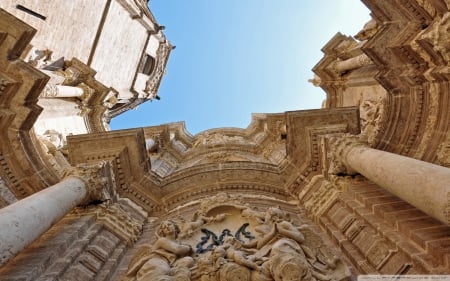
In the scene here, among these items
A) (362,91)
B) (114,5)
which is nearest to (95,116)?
(114,5)

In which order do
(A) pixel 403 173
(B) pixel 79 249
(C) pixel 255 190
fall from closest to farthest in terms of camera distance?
(A) pixel 403 173
(B) pixel 79 249
(C) pixel 255 190

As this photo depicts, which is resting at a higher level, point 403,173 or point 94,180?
point 403,173

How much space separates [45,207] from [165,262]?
2.20 metres

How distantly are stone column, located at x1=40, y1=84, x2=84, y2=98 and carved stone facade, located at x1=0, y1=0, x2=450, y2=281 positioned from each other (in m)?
0.11

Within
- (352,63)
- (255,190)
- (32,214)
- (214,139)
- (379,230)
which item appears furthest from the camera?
(214,139)

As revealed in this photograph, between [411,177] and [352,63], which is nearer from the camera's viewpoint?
[411,177]

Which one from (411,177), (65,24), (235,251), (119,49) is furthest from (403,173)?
(119,49)

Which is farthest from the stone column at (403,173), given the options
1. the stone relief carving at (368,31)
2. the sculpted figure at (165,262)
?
the stone relief carving at (368,31)

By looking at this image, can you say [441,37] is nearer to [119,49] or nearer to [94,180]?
[94,180]

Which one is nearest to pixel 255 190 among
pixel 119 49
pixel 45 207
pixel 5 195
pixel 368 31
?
pixel 45 207

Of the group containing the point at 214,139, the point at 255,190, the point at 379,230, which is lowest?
the point at 255,190

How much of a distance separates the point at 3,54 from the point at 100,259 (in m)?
5.64

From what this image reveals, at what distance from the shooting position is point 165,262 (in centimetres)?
644

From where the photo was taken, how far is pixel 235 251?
21.0 feet
